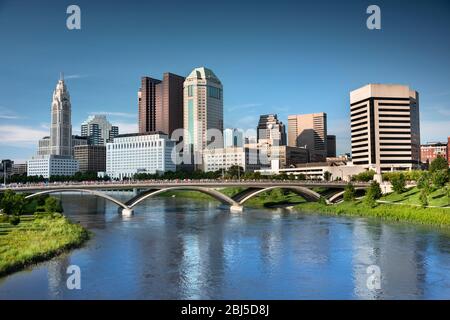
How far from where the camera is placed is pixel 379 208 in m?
70.6

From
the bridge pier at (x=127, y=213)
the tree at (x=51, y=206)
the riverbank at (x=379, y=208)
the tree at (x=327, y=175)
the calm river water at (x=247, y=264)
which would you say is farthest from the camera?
the tree at (x=327, y=175)

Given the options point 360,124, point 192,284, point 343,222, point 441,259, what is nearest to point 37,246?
point 192,284

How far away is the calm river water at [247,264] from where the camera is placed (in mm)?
27109

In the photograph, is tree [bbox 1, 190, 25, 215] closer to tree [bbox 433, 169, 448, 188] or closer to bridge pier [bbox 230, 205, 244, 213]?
bridge pier [bbox 230, 205, 244, 213]

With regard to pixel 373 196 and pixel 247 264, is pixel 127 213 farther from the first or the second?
pixel 373 196

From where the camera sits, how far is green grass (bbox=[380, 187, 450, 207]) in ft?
208

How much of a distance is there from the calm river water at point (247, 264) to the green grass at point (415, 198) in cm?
1163

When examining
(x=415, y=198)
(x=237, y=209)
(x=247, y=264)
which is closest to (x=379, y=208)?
(x=415, y=198)

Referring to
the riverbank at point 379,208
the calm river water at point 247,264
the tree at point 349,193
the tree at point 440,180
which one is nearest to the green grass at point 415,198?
the riverbank at point 379,208

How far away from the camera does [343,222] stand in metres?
62.0

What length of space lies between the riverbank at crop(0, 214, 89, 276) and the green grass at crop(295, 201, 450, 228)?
1663 inches

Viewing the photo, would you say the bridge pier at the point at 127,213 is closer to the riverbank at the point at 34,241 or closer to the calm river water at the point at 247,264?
the calm river water at the point at 247,264

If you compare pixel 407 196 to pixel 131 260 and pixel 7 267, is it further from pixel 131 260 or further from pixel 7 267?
pixel 7 267

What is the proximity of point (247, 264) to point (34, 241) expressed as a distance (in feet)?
61.6
